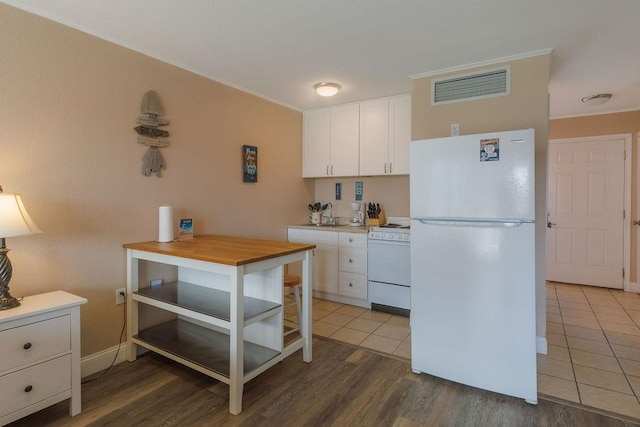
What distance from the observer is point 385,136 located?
3.76 m

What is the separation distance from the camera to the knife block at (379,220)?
3877 mm

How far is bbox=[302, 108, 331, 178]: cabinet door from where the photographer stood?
4180 millimetres

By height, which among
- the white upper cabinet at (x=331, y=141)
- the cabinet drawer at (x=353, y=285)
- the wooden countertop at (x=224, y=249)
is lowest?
the cabinet drawer at (x=353, y=285)

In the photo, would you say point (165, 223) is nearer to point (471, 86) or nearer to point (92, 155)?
point (92, 155)

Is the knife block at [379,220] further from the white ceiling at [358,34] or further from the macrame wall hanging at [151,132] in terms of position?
the macrame wall hanging at [151,132]

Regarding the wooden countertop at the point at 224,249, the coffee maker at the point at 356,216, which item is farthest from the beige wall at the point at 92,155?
the coffee maker at the point at 356,216

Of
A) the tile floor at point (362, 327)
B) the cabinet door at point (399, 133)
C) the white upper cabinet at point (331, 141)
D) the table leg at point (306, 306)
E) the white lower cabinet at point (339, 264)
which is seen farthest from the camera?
the white upper cabinet at point (331, 141)

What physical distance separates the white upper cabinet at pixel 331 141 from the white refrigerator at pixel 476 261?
5.76 feet

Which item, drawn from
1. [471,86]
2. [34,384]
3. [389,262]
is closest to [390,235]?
[389,262]

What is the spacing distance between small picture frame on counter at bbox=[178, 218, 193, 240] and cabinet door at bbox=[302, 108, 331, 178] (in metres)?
1.82

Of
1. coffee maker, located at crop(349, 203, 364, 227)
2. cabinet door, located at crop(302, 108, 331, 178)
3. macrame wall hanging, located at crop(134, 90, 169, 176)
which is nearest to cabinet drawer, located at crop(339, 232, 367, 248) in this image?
coffee maker, located at crop(349, 203, 364, 227)

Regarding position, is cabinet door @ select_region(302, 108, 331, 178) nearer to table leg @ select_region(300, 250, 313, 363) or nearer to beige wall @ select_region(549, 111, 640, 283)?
table leg @ select_region(300, 250, 313, 363)

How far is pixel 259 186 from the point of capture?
146 inches

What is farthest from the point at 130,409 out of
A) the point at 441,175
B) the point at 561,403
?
the point at 561,403
